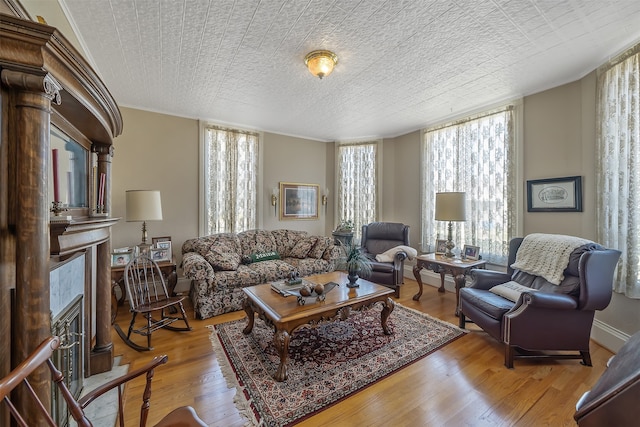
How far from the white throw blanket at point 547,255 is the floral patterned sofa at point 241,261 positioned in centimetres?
249

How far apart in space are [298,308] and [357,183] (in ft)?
11.8

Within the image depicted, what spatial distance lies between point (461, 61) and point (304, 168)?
3.28 meters

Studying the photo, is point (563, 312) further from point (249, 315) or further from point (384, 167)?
point (384, 167)

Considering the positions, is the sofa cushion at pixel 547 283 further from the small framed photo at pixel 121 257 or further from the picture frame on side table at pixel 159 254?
the small framed photo at pixel 121 257

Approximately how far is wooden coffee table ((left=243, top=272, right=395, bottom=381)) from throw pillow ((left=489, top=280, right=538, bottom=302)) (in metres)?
1.10

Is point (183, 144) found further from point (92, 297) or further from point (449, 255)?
point (449, 255)

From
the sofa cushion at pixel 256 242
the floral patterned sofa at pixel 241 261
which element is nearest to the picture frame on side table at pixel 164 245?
the floral patterned sofa at pixel 241 261

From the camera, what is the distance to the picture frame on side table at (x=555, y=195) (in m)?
2.81

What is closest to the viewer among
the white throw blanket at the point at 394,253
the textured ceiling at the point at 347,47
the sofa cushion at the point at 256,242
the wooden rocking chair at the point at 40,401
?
the wooden rocking chair at the point at 40,401

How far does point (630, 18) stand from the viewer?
77.1 inches

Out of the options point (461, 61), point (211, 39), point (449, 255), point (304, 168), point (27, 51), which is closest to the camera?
point (27, 51)

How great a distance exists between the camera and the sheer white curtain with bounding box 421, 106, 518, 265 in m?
3.42

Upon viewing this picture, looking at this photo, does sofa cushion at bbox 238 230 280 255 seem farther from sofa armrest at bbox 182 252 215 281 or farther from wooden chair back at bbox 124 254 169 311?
wooden chair back at bbox 124 254 169 311

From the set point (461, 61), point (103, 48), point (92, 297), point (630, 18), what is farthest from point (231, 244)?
point (630, 18)
